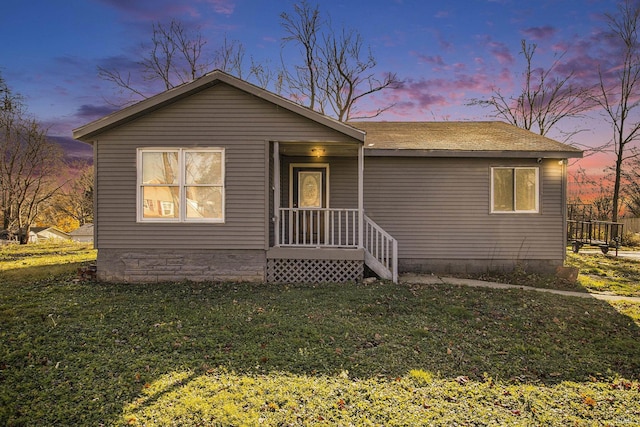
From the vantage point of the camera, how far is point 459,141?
1040cm

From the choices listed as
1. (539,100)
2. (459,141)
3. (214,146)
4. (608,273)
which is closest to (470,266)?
(459,141)

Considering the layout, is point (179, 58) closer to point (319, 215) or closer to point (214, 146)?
point (214, 146)

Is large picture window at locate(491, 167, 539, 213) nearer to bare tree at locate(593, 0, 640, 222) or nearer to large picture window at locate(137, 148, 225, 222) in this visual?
large picture window at locate(137, 148, 225, 222)

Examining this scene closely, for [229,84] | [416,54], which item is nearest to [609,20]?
[416,54]

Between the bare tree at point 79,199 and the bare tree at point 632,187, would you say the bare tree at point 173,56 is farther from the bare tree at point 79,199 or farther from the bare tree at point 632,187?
→ the bare tree at point 632,187

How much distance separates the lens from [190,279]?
8172mm

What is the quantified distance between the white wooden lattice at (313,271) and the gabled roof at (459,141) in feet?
10.2

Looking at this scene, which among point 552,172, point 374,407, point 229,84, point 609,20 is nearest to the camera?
point 374,407

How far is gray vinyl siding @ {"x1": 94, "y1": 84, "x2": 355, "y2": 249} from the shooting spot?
8.09 meters

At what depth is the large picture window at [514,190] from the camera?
989 centimetres

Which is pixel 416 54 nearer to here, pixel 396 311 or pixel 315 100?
pixel 315 100

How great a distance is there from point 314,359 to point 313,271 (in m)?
4.04

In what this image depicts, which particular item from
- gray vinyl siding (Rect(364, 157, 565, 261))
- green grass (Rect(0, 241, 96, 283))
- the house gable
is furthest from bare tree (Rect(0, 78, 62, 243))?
gray vinyl siding (Rect(364, 157, 565, 261))

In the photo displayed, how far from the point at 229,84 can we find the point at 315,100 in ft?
49.9
